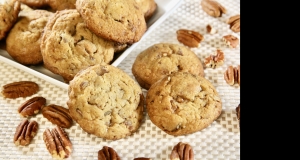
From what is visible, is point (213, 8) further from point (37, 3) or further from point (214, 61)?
point (37, 3)

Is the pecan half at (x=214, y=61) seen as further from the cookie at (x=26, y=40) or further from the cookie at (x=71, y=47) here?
the cookie at (x=26, y=40)

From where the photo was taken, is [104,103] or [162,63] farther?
[162,63]

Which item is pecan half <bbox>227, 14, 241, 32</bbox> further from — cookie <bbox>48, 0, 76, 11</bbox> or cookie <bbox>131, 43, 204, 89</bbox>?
cookie <bbox>48, 0, 76, 11</bbox>

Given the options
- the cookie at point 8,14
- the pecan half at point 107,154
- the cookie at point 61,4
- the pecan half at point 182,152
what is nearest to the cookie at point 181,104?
the pecan half at point 182,152

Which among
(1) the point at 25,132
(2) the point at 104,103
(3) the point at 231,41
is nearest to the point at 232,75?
(3) the point at 231,41
